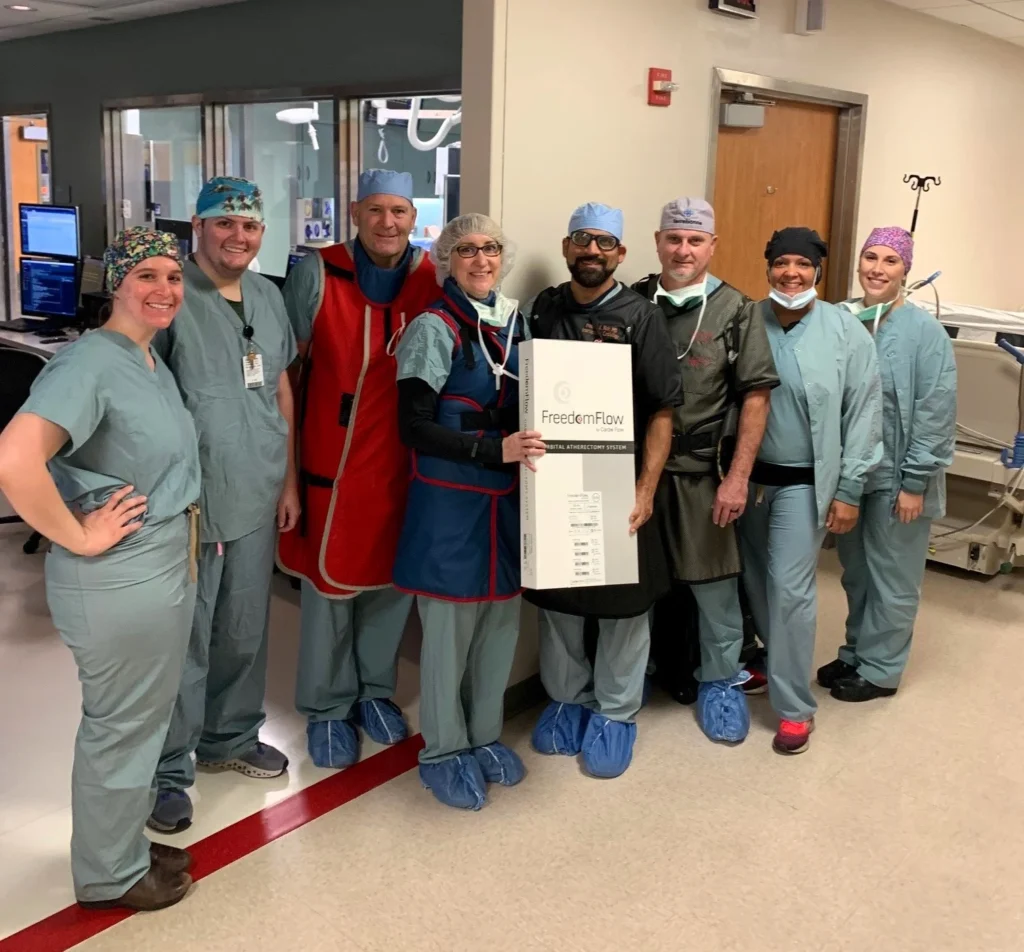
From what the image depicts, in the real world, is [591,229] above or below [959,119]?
below

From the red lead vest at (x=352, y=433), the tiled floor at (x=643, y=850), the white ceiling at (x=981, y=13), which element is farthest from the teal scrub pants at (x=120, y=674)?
the white ceiling at (x=981, y=13)

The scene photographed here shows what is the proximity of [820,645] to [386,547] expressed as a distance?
1.85 metres

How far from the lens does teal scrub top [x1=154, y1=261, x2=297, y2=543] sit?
2238mm

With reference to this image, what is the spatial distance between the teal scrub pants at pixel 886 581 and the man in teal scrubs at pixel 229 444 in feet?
5.96

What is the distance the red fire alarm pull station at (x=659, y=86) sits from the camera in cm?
313

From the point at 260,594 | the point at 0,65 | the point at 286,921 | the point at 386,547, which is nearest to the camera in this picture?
the point at 286,921

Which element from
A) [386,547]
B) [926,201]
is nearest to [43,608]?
[386,547]

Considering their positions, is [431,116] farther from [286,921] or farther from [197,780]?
[286,921]

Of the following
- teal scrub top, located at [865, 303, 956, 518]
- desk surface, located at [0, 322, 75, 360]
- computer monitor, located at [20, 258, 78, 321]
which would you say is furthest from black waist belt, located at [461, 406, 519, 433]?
computer monitor, located at [20, 258, 78, 321]

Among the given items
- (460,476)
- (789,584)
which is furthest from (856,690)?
(460,476)

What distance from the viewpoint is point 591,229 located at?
8.37 ft

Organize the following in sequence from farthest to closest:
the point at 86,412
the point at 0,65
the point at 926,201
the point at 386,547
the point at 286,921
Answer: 1. the point at 0,65
2. the point at 926,201
3. the point at 386,547
4. the point at 286,921
5. the point at 86,412

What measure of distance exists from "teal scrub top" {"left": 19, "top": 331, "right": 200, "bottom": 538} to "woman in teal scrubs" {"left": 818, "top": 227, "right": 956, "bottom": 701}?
2.08 meters

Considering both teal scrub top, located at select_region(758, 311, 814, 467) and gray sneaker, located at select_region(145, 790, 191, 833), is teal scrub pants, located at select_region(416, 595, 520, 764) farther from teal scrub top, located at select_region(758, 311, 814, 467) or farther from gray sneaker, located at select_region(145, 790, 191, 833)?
teal scrub top, located at select_region(758, 311, 814, 467)
